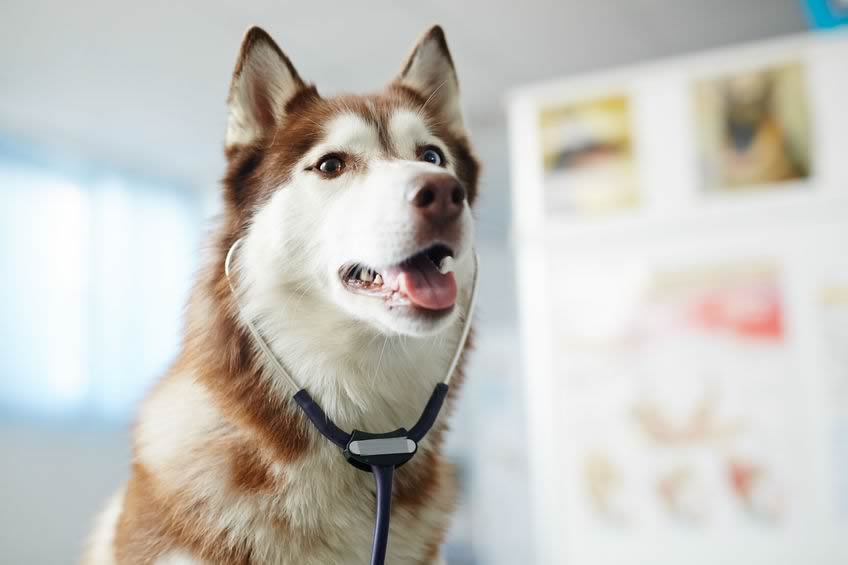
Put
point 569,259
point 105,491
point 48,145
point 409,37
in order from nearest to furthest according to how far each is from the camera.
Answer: point 569,259 < point 409,37 < point 105,491 < point 48,145

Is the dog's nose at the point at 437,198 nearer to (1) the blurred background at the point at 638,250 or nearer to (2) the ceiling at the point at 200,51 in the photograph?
(1) the blurred background at the point at 638,250

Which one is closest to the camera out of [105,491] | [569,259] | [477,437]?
[569,259]

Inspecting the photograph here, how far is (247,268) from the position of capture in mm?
691

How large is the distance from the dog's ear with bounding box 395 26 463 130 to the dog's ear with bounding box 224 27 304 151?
0.10m

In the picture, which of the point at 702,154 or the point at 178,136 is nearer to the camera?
the point at 702,154

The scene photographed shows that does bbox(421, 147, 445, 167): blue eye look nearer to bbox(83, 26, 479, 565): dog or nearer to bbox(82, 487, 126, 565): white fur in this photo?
bbox(83, 26, 479, 565): dog

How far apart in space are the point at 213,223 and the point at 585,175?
229cm

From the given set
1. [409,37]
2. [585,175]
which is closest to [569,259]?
[585,175]

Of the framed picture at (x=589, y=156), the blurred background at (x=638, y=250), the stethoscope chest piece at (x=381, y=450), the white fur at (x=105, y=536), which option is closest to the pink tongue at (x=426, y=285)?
the stethoscope chest piece at (x=381, y=450)

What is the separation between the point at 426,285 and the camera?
1.99ft

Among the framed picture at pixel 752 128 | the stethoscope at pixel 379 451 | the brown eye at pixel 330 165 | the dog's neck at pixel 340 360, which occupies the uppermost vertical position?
the framed picture at pixel 752 128

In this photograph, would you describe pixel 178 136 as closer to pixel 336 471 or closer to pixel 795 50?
pixel 795 50

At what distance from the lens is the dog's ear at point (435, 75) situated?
2.12ft

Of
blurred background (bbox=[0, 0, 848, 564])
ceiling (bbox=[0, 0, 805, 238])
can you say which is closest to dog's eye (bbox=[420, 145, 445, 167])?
blurred background (bbox=[0, 0, 848, 564])
